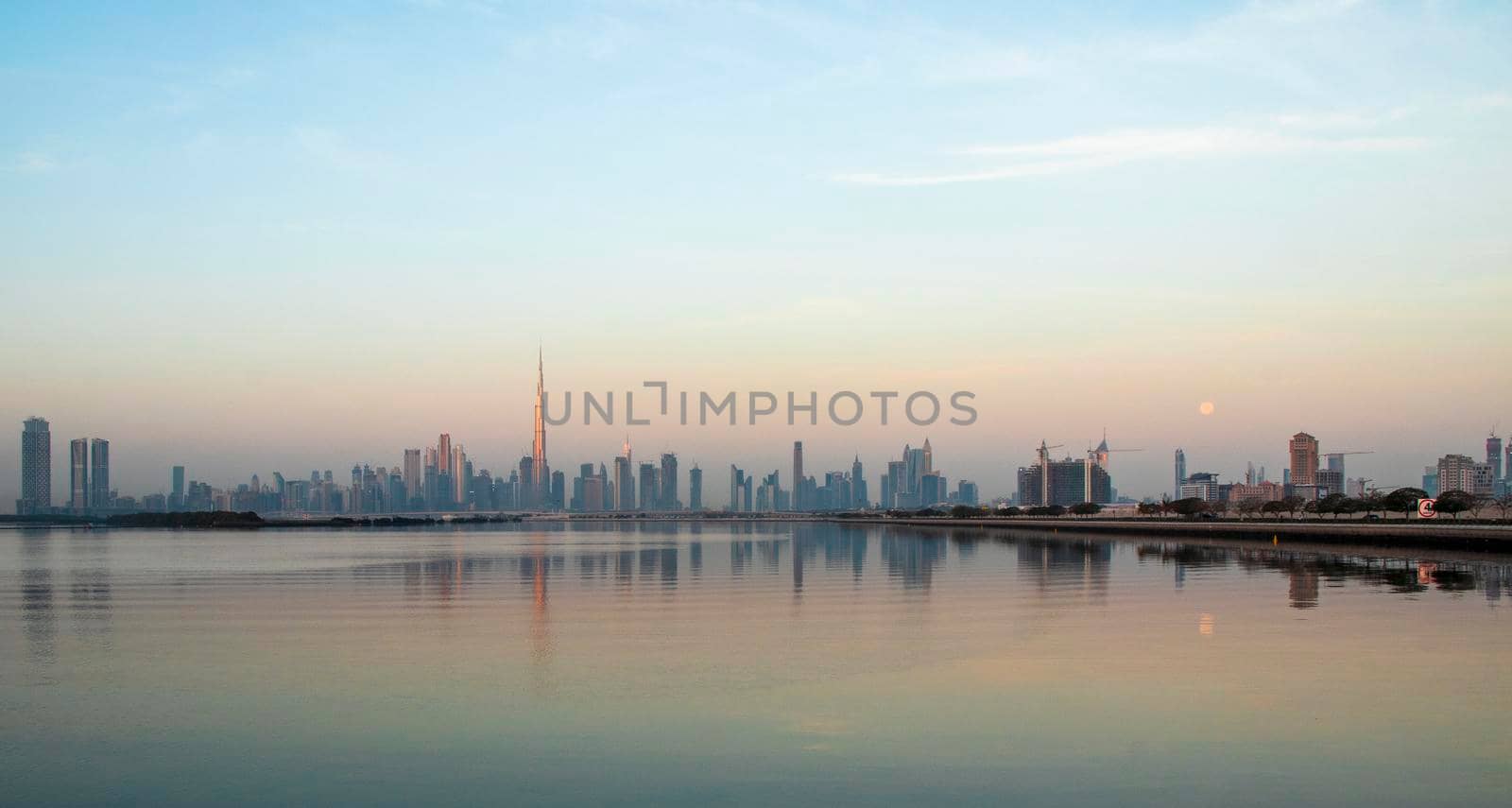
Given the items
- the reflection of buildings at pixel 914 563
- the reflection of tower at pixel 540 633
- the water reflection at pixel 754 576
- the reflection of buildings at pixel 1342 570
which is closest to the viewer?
the reflection of tower at pixel 540 633

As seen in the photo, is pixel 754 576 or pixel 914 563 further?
pixel 914 563

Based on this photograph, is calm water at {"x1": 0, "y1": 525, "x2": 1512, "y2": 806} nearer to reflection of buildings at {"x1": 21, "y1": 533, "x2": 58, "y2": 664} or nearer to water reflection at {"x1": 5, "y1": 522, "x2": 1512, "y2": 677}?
reflection of buildings at {"x1": 21, "y1": 533, "x2": 58, "y2": 664}

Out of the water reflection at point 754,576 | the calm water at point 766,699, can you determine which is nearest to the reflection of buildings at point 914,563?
the water reflection at point 754,576

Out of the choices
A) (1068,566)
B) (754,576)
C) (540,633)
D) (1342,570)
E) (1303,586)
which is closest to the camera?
(540,633)

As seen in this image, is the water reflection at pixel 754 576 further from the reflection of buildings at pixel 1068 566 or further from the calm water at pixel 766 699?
the calm water at pixel 766 699

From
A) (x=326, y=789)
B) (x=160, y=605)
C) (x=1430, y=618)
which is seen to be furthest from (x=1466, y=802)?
(x=160, y=605)

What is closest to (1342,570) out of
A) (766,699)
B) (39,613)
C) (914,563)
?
(914,563)

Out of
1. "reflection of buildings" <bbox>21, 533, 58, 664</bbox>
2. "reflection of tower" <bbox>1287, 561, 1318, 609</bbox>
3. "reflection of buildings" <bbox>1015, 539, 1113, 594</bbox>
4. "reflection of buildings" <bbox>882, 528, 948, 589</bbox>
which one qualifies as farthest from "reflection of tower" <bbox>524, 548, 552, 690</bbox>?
"reflection of tower" <bbox>1287, 561, 1318, 609</bbox>

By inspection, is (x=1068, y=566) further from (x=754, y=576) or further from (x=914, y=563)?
(x=754, y=576)

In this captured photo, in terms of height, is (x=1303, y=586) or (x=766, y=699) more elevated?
(x=766, y=699)
